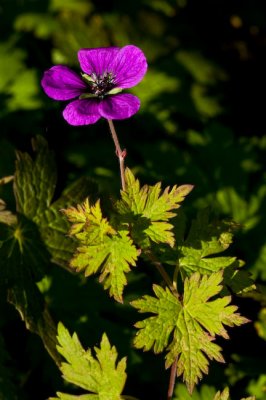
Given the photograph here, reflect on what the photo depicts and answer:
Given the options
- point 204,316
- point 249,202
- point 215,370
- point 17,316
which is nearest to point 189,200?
point 249,202

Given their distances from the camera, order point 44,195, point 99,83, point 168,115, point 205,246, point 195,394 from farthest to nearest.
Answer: point 168,115, point 44,195, point 195,394, point 205,246, point 99,83

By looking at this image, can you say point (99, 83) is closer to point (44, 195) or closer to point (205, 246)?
point (205, 246)

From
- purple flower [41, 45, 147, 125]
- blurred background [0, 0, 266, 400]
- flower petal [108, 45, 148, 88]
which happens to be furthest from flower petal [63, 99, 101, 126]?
blurred background [0, 0, 266, 400]

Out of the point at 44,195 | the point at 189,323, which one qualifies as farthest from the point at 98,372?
the point at 44,195

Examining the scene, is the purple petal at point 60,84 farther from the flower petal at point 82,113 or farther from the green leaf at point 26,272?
the green leaf at point 26,272

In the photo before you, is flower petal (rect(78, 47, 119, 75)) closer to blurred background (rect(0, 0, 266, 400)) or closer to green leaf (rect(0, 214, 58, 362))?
green leaf (rect(0, 214, 58, 362))
